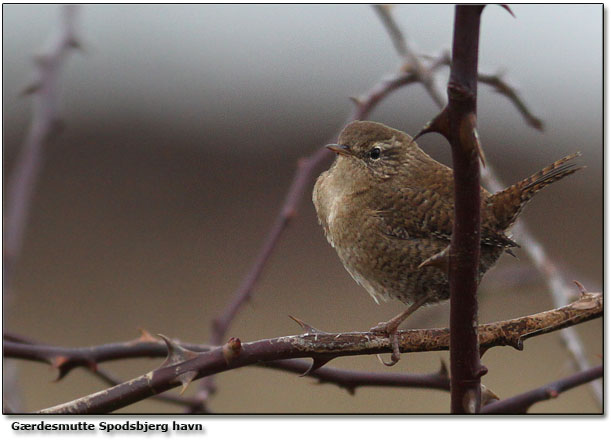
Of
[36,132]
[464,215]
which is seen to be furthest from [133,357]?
[464,215]

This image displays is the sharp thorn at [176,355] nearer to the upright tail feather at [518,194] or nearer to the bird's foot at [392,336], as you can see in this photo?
the bird's foot at [392,336]

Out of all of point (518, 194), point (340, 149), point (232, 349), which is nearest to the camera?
point (232, 349)

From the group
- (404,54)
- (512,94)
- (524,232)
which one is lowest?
(524,232)

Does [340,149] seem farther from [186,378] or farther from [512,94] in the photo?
[186,378]

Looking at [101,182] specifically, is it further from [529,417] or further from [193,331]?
[529,417]

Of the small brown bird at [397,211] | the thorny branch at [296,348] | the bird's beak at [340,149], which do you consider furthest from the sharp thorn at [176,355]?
the bird's beak at [340,149]
